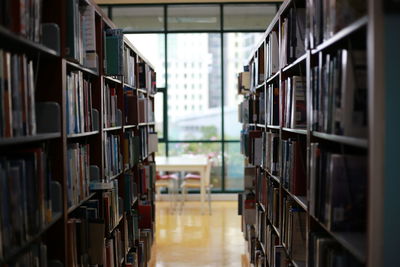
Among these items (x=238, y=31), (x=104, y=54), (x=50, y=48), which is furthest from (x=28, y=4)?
(x=238, y=31)

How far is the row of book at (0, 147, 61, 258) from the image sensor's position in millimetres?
1492

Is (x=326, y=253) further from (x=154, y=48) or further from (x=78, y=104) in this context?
(x=154, y=48)

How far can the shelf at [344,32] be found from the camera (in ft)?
4.50

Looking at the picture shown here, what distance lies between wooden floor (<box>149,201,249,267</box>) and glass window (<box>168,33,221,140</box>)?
1432mm

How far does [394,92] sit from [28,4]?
136 centimetres

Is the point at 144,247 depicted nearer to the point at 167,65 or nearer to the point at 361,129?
the point at 361,129

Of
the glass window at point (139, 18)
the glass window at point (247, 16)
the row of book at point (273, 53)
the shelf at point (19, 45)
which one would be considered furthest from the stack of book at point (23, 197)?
the glass window at point (247, 16)

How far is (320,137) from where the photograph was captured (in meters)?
2.00

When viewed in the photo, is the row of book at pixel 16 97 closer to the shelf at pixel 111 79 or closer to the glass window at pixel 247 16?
the shelf at pixel 111 79

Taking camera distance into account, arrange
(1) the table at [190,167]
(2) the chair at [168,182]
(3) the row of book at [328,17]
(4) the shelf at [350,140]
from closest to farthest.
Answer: (4) the shelf at [350,140] < (3) the row of book at [328,17] < (1) the table at [190,167] < (2) the chair at [168,182]

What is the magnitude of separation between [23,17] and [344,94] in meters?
1.19

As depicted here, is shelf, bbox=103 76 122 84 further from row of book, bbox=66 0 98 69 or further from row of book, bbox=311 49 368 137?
row of book, bbox=311 49 368 137

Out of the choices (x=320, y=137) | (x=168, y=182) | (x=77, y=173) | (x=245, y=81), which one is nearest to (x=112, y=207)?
(x=77, y=173)

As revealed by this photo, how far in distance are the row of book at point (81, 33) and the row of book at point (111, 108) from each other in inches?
18.5
